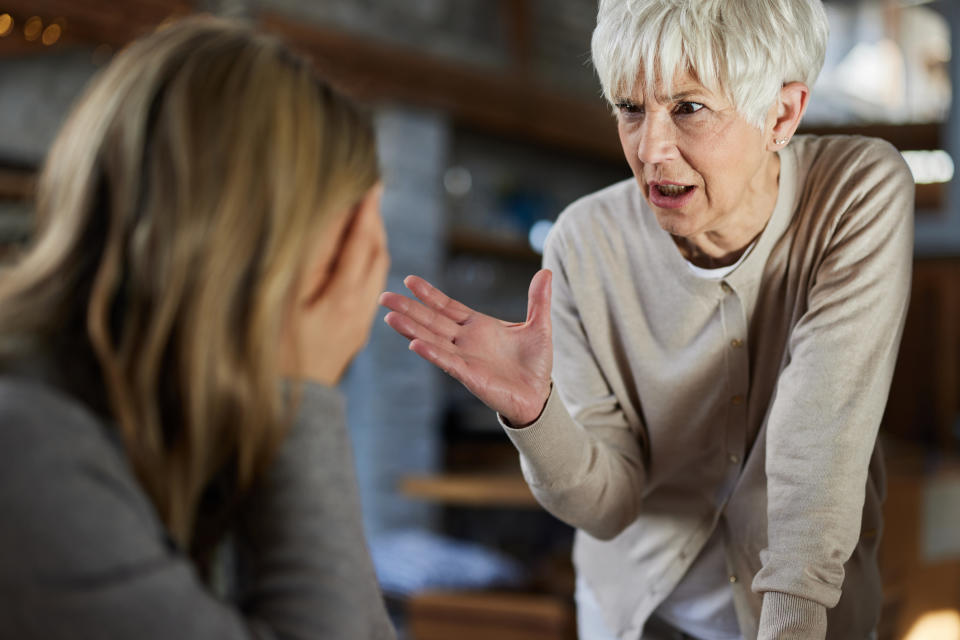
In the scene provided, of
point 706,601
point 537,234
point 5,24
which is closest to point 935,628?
point 706,601

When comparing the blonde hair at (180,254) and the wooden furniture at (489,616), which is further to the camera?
the wooden furniture at (489,616)

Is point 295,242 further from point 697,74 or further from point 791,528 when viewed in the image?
point 791,528

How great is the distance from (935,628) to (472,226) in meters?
3.90

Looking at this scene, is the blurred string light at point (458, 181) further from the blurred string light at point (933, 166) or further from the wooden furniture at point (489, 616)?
the wooden furniture at point (489, 616)

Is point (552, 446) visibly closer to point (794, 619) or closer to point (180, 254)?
point (794, 619)

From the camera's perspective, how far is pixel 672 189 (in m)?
1.12

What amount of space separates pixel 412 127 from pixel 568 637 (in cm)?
294

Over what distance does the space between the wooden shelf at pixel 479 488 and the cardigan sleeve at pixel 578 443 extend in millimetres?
2440

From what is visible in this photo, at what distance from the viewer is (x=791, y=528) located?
3.41ft

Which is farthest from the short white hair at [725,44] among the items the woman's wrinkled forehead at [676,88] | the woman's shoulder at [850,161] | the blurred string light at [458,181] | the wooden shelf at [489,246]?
the blurred string light at [458,181]

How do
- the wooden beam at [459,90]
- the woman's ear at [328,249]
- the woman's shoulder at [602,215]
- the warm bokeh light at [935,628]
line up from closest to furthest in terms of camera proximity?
the woman's ear at [328,249], the woman's shoulder at [602,215], the warm bokeh light at [935,628], the wooden beam at [459,90]

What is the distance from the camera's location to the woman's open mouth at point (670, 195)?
3.64ft

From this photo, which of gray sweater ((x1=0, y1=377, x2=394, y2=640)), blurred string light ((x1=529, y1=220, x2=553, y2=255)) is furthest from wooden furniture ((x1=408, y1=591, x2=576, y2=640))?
blurred string light ((x1=529, y1=220, x2=553, y2=255))

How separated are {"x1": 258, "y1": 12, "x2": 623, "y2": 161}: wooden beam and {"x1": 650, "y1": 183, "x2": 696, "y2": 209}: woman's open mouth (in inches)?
125
